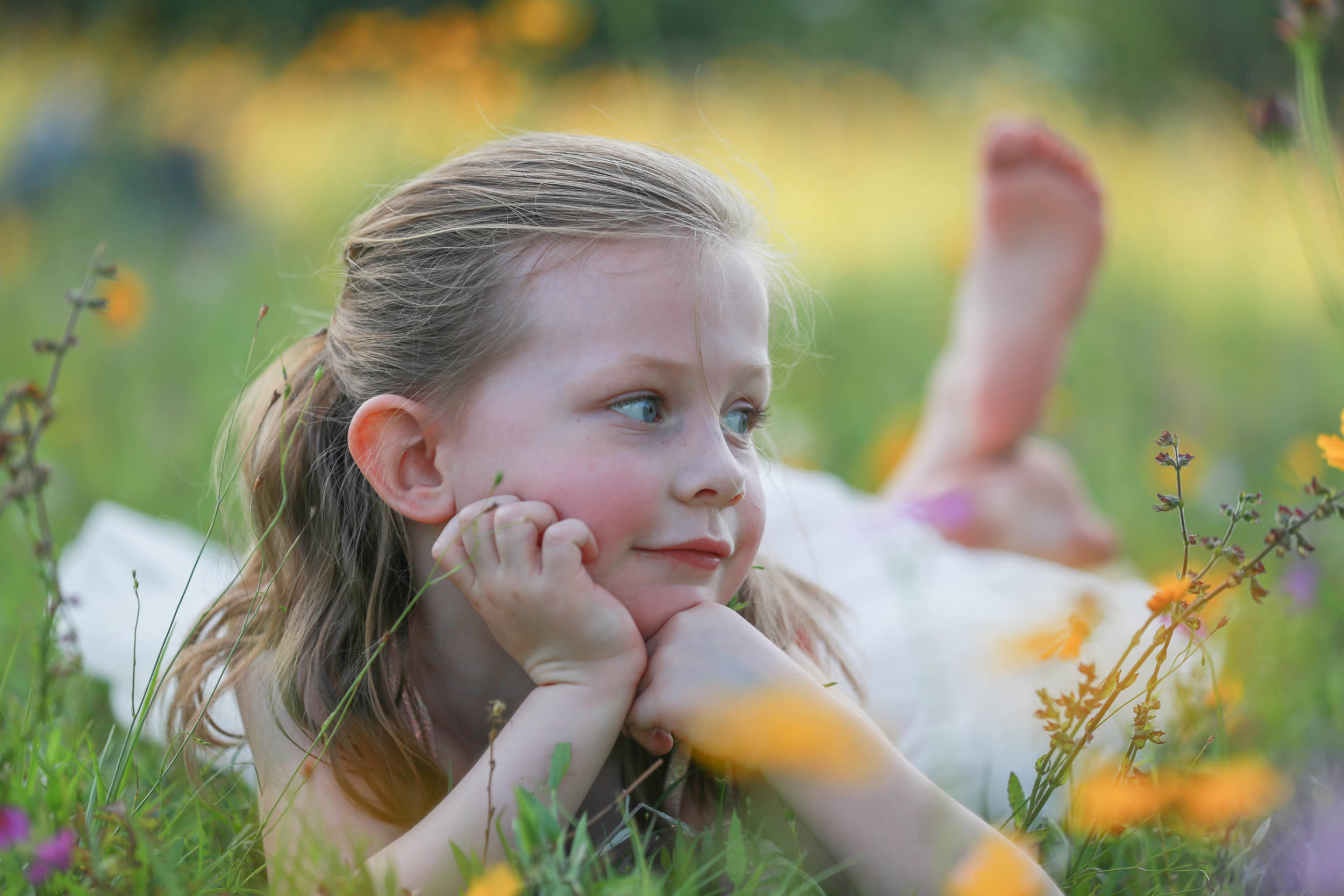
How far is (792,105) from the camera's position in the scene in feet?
20.5

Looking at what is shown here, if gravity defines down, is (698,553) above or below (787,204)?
below

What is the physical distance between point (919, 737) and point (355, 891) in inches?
43.0

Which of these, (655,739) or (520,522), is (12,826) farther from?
(655,739)

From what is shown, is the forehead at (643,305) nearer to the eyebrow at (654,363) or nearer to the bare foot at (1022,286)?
the eyebrow at (654,363)

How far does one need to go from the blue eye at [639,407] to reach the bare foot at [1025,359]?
1.61m

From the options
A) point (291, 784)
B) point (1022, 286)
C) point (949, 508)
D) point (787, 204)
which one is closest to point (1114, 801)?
point (291, 784)

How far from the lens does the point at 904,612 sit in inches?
87.0

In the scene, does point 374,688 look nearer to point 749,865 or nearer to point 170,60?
point 749,865

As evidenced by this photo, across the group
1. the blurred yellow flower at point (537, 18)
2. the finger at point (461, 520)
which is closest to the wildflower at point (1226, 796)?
the finger at point (461, 520)

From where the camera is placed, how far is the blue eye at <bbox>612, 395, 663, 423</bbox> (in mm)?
1249

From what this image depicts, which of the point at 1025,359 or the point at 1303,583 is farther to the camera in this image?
the point at 1025,359

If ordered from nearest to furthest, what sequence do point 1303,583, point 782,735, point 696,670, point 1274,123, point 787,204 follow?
point 782,735, point 696,670, point 1274,123, point 1303,583, point 787,204

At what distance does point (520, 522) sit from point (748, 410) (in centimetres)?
34

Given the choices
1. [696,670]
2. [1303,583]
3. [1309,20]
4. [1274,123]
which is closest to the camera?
[696,670]
